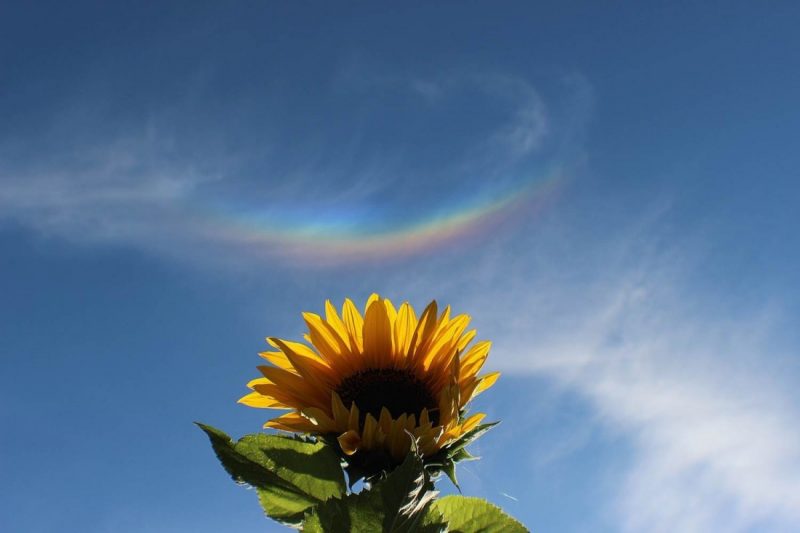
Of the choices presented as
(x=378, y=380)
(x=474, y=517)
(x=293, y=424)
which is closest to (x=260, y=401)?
(x=293, y=424)

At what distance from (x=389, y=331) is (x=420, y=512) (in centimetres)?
119

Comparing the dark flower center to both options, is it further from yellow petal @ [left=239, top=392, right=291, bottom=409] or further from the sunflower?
yellow petal @ [left=239, top=392, right=291, bottom=409]

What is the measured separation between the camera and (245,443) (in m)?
1.37

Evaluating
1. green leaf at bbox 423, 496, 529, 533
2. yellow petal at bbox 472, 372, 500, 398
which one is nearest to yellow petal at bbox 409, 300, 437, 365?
yellow petal at bbox 472, 372, 500, 398

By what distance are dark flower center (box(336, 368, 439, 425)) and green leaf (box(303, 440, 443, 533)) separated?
887 millimetres

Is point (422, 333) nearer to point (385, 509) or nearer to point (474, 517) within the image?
point (474, 517)

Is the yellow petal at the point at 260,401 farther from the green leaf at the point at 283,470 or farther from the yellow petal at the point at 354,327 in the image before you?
the green leaf at the point at 283,470

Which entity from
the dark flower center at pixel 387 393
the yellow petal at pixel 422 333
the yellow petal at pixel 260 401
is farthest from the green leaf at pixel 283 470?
the yellow petal at pixel 422 333

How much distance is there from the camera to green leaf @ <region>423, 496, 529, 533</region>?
4.67ft

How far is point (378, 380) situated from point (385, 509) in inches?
43.9

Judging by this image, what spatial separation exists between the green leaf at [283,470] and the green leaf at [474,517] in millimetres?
218

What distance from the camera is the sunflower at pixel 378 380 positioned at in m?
1.77

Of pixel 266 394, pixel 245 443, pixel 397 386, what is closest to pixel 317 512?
pixel 245 443

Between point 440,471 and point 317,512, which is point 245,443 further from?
Answer: point 440,471
